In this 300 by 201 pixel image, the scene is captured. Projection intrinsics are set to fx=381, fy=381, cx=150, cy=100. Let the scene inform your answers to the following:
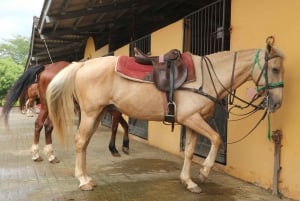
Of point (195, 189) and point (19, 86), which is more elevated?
point (19, 86)

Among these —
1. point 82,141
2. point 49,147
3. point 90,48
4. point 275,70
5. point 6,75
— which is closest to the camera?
point 275,70

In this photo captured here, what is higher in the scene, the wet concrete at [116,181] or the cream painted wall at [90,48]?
the cream painted wall at [90,48]

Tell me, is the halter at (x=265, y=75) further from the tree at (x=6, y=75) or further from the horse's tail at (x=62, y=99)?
the tree at (x=6, y=75)

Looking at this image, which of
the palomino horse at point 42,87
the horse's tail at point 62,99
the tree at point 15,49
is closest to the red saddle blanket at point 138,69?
the horse's tail at point 62,99

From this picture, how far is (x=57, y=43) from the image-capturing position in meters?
15.1

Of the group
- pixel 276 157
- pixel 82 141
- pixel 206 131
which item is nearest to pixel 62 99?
pixel 82 141

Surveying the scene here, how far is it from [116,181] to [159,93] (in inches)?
53.5

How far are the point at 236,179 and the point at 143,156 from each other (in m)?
2.17

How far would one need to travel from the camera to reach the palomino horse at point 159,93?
13.7 ft

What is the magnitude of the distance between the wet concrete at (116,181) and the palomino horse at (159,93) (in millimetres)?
247

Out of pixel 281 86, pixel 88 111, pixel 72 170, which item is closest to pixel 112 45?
pixel 72 170

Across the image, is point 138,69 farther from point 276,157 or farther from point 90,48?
point 90,48

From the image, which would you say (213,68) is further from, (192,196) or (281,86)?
(192,196)

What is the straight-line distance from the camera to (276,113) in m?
4.29
